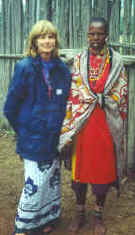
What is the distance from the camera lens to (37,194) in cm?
287

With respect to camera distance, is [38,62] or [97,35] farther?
[97,35]

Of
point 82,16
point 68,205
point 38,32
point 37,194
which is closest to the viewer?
point 38,32

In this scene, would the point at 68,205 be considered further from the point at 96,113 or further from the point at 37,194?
the point at 96,113

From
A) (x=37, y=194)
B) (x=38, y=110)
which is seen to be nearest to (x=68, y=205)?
(x=37, y=194)

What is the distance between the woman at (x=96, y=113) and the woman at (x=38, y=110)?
0.22 m

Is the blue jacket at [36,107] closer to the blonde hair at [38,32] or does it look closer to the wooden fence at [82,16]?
the blonde hair at [38,32]

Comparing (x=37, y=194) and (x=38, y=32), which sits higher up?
(x=38, y=32)

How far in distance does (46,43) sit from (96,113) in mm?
796

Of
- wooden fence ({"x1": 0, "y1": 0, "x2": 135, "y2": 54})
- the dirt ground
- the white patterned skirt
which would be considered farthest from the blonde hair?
wooden fence ({"x1": 0, "y1": 0, "x2": 135, "y2": 54})

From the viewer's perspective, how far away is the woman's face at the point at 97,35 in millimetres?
2953

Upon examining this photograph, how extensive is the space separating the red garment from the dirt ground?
0.58 metres

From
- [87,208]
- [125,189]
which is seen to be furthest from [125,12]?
[87,208]

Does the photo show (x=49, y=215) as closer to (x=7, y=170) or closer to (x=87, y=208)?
(x=87, y=208)

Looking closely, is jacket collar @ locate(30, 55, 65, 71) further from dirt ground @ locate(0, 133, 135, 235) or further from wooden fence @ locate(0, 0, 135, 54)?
wooden fence @ locate(0, 0, 135, 54)
